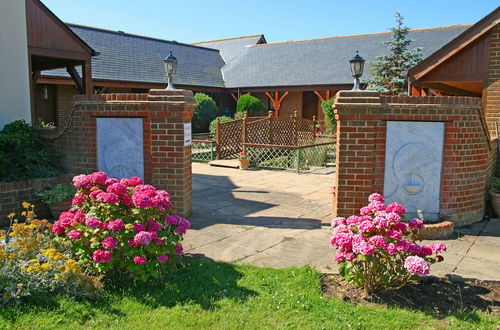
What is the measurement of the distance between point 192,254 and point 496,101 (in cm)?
632

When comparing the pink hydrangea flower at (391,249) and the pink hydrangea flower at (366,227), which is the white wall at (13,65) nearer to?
the pink hydrangea flower at (366,227)

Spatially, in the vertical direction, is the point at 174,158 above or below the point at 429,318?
above

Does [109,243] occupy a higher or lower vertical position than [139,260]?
higher

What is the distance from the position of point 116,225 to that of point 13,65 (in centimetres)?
576

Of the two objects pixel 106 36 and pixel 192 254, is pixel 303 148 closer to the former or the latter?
pixel 192 254

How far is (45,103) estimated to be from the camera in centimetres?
1877

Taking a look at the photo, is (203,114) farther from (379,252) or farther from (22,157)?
(379,252)

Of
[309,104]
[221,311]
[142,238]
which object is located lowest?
[221,311]

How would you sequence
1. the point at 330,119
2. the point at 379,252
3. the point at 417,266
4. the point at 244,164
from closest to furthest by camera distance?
the point at 417,266
the point at 379,252
the point at 244,164
the point at 330,119


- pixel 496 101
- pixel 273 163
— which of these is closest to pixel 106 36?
pixel 273 163

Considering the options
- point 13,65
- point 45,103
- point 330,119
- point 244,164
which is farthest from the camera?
point 45,103

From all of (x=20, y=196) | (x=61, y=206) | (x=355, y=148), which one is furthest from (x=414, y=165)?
(x=20, y=196)

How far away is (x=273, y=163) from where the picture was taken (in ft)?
41.3

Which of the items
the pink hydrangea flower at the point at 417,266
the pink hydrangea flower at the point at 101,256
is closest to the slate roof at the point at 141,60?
the pink hydrangea flower at the point at 101,256
